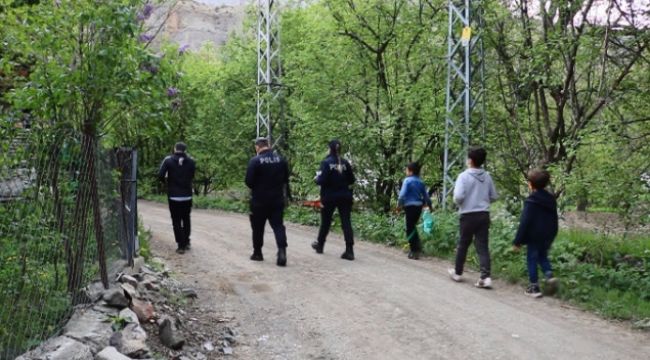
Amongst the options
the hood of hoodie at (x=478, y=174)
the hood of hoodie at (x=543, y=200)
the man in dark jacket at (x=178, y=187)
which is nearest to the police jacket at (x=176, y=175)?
the man in dark jacket at (x=178, y=187)

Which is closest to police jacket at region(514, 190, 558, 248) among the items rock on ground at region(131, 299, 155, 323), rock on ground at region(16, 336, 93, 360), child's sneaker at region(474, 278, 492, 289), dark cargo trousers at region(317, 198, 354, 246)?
child's sneaker at region(474, 278, 492, 289)

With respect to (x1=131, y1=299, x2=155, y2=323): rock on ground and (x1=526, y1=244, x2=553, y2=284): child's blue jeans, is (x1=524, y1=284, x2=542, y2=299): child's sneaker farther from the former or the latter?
(x1=131, y1=299, x2=155, y2=323): rock on ground

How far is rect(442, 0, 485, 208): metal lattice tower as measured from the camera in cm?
1112

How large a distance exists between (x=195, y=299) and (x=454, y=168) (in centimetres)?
652

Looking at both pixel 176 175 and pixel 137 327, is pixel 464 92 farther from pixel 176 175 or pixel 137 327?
pixel 137 327

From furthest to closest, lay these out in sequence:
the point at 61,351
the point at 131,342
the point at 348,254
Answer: the point at 348,254, the point at 131,342, the point at 61,351

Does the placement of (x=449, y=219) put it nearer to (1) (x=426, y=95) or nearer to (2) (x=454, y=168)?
(2) (x=454, y=168)

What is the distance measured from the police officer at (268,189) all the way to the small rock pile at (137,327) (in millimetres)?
2039

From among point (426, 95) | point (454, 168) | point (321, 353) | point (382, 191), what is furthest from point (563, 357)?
point (382, 191)

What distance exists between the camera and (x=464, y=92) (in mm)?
11172

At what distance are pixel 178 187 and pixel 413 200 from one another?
4.01 m

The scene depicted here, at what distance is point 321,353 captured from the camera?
5.16 metres

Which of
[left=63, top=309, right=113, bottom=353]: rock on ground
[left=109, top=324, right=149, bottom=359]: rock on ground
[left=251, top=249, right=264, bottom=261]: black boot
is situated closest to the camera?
[left=63, top=309, right=113, bottom=353]: rock on ground

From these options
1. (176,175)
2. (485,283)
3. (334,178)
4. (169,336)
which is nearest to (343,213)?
(334,178)
